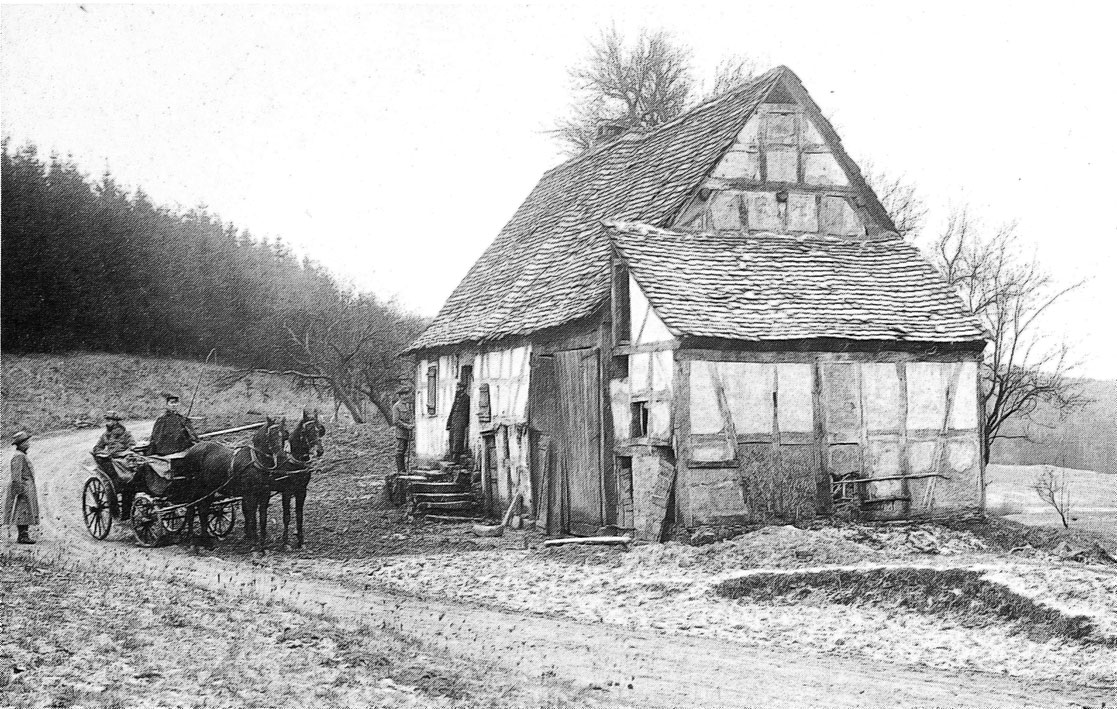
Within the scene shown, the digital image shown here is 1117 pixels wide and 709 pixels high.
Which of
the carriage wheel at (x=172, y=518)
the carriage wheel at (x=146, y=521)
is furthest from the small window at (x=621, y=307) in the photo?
the carriage wheel at (x=146, y=521)

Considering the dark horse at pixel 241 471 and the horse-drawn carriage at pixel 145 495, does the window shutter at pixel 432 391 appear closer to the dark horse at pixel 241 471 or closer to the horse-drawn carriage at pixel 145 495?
the horse-drawn carriage at pixel 145 495

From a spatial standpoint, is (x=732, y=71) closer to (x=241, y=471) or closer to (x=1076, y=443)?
(x=1076, y=443)

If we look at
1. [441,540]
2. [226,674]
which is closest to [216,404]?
[441,540]

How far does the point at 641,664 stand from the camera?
814 centimetres

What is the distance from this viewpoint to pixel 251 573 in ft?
41.4

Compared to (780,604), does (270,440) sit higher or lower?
higher

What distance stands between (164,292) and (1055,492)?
23510mm

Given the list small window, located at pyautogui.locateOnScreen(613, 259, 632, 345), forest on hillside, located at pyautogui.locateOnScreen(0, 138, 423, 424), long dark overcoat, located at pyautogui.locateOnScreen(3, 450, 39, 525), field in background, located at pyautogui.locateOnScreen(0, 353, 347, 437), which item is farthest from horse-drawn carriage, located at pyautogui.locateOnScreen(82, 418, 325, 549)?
small window, located at pyautogui.locateOnScreen(613, 259, 632, 345)

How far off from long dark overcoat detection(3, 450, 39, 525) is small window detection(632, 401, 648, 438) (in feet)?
28.5

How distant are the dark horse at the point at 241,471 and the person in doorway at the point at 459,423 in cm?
624

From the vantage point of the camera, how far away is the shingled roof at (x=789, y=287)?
48.8ft

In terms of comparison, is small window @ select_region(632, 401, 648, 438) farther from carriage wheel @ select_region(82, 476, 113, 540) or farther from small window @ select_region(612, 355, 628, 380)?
carriage wheel @ select_region(82, 476, 113, 540)

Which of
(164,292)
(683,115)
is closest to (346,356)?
(164,292)

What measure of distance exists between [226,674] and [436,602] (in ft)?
13.9
